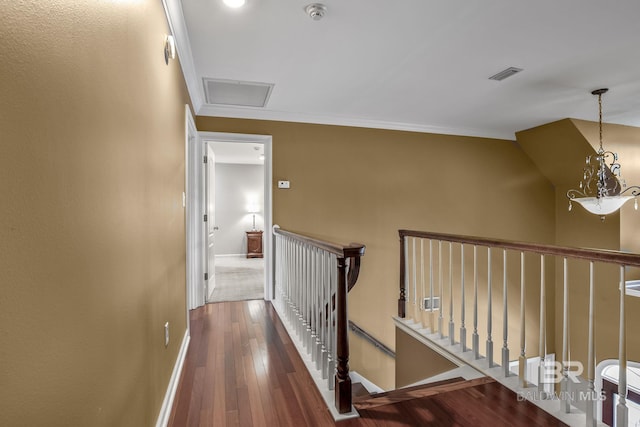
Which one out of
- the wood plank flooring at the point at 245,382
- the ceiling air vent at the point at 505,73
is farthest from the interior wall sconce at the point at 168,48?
the ceiling air vent at the point at 505,73

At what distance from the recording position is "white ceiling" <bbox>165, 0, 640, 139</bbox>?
2.18m

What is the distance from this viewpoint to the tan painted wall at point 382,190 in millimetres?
4254

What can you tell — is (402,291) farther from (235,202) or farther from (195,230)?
(235,202)

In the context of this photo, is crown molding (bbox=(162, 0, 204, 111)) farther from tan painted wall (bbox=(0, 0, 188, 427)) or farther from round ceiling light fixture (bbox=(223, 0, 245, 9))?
tan painted wall (bbox=(0, 0, 188, 427))

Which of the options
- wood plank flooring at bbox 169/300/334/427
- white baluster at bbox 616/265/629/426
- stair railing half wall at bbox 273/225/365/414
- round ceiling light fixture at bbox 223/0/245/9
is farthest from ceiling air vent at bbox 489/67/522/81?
wood plank flooring at bbox 169/300/334/427

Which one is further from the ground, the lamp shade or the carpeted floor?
the lamp shade

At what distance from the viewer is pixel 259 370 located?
92.5 inches

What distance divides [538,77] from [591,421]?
9.43 feet

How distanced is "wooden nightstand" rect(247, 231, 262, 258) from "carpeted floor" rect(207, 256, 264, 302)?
204 mm

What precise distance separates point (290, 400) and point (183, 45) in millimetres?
2549

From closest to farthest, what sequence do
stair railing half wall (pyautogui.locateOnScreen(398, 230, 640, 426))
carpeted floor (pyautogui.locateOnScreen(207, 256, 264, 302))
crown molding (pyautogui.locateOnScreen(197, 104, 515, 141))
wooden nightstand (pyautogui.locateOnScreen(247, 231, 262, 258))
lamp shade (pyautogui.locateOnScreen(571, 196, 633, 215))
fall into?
stair railing half wall (pyautogui.locateOnScreen(398, 230, 640, 426))
lamp shade (pyautogui.locateOnScreen(571, 196, 633, 215))
crown molding (pyautogui.locateOnScreen(197, 104, 515, 141))
carpeted floor (pyautogui.locateOnScreen(207, 256, 264, 302))
wooden nightstand (pyautogui.locateOnScreen(247, 231, 262, 258))

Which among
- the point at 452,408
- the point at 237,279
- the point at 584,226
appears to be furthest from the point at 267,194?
the point at 584,226

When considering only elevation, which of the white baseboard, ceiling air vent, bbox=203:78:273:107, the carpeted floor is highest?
ceiling air vent, bbox=203:78:273:107

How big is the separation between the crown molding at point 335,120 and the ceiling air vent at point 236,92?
14 cm
